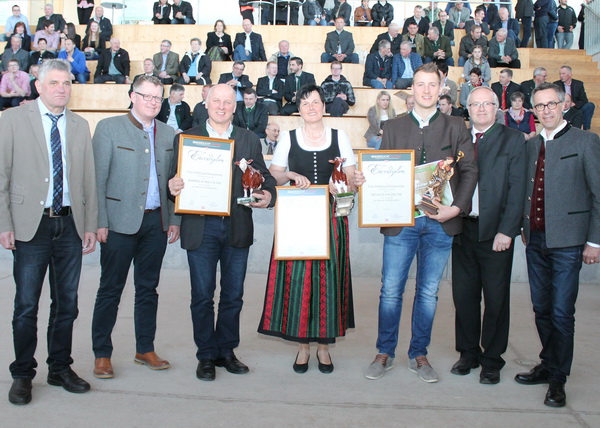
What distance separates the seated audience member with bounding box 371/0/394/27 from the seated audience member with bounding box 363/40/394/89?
2992 millimetres

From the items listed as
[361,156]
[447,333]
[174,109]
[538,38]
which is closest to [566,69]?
[538,38]

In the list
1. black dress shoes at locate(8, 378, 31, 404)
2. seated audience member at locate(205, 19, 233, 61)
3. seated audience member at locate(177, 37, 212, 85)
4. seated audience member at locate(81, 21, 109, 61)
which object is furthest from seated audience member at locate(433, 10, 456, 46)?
black dress shoes at locate(8, 378, 31, 404)

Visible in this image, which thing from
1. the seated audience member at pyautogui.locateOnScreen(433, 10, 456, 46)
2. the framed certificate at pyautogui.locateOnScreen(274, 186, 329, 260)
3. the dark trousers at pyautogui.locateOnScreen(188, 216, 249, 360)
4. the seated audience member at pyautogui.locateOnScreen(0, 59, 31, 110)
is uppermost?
the seated audience member at pyautogui.locateOnScreen(433, 10, 456, 46)

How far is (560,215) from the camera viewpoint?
3564 mm

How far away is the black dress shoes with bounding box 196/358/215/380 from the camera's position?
3732mm

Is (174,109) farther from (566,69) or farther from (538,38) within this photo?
(538,38)

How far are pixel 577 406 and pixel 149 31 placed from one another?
12.6 m

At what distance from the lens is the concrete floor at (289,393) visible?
3186 millimetres

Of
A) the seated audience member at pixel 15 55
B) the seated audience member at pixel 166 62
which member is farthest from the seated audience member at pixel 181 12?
the seated audience member at pixel 15 55

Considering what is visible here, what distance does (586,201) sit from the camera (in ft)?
11.7

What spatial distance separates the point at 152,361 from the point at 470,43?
10.1 metres

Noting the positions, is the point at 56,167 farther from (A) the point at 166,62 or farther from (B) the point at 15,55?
(B) the point at 15,55

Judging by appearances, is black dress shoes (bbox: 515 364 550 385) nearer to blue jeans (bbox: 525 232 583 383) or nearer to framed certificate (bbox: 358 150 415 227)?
blue jeans (bbox: 525 232 583 383)

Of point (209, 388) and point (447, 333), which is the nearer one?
point (209, 388)
